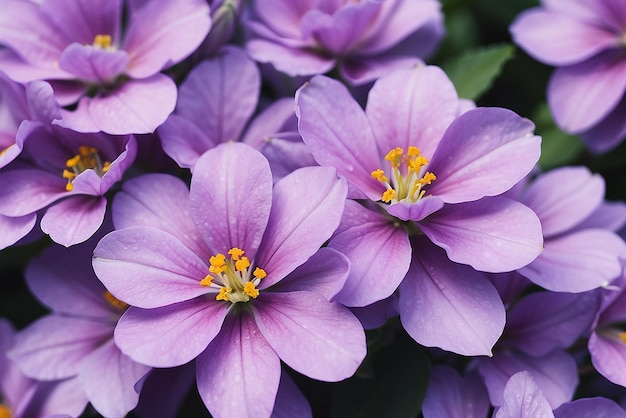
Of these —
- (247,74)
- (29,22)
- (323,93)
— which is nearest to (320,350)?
(323,93)

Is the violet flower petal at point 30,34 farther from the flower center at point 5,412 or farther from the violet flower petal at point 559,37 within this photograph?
the violet flower petal at point 559,37

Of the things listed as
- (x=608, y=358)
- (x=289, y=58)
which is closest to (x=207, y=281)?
(x=289, y=58)

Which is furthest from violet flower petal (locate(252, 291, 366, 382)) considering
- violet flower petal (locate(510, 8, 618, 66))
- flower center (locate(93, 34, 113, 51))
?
violet flower petal (locate(510, 8, 618, 66))

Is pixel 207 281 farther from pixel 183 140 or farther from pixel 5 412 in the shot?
pixel 5 412

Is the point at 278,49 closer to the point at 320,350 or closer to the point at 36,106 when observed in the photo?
the point at 36,106

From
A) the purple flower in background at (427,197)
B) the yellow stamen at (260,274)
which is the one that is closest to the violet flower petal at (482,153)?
the purple flower in background at (427,197)
